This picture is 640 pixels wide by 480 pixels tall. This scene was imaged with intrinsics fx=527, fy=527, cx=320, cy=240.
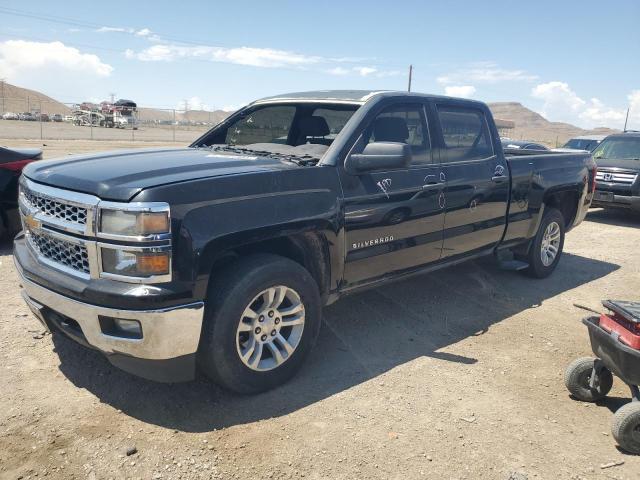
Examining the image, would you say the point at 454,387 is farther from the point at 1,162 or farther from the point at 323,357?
the point at 1,162

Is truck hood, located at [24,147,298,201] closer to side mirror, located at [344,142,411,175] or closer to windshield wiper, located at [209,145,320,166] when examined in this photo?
windshield wiper, located at [209,145,320,166]

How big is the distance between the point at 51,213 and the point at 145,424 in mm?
1383

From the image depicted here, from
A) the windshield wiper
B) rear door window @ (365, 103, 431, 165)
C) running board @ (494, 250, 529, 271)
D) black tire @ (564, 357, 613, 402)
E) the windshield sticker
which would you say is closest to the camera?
black tire @ (564, 357, 613, 402)

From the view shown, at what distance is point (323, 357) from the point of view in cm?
402

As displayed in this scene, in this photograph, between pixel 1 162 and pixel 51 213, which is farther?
pixel 1 162

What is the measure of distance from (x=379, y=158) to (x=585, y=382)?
205cm

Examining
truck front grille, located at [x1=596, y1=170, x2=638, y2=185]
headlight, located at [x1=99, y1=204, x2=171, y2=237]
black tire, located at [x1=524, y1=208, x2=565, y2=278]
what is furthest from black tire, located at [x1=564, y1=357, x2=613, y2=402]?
truck front grille, located at [x1=596, y1=170, x2=638, y2=185]

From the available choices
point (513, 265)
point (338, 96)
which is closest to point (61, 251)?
point (338, 96)

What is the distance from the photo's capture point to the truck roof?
4211 mm

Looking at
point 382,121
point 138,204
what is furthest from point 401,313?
point 138,204

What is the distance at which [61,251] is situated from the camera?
A: 3.15 m

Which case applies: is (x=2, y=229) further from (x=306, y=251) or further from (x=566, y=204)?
(x=566, y=204)

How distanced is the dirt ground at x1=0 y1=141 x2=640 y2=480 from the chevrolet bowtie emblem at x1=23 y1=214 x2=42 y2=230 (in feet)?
2.53

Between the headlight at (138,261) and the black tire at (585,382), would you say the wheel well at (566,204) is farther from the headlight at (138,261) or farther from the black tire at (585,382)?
the headlight at (138,261)
